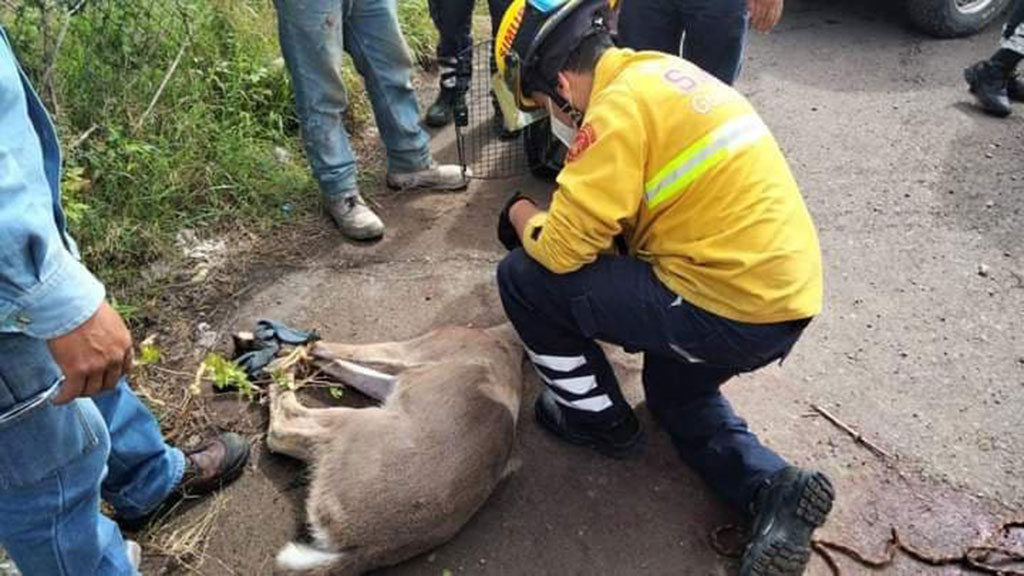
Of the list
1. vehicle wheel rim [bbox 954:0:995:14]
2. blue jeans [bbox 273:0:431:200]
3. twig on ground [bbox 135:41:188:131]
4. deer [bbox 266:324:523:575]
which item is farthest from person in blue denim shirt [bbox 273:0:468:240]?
vehicle wheel rim [bbox 954:0:995:14]

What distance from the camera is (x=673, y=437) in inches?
114

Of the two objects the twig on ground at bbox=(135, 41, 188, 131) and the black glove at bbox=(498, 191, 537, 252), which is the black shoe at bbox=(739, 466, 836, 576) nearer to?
the black glove at bbox=(498, 191, 537, 252)

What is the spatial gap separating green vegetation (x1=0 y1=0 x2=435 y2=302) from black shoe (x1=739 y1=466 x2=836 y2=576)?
260cm

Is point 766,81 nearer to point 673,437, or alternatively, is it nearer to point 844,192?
point 844,192

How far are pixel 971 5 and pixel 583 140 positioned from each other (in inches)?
184

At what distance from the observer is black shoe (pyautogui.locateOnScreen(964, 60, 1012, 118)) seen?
4.76 meters

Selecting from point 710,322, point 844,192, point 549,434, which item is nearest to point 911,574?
point 710,322

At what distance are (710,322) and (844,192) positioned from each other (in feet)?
7.29

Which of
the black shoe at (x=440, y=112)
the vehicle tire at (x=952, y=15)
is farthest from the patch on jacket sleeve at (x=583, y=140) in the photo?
the vehicle tire at (x=952, y=15)

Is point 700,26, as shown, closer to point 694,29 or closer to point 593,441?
point 694,29

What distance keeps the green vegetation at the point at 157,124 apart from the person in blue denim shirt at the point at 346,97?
1.22 feet

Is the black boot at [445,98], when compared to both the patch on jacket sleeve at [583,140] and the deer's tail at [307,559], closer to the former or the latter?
the patch on jacket sleeve at [583,140]

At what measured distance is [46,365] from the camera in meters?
1.67

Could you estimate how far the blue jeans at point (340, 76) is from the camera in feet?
11.3
